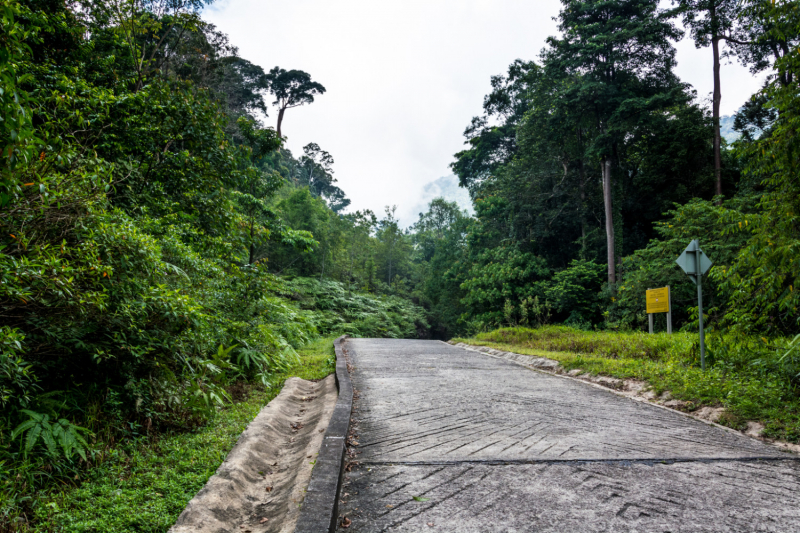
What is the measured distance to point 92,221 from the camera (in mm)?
3357

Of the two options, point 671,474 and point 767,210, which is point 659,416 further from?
point 767,210

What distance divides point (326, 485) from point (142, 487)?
1245 millimetres

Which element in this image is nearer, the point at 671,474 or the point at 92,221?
the point at 671,474

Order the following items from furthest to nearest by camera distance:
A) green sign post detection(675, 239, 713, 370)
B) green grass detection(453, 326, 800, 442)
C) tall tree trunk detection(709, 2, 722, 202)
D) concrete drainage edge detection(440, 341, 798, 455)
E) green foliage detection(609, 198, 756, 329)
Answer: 1. tall tree trunk detection(709, 2, 722, 202)
2. green foliage detection(609, 198, 756, 329)
3. green sign post detection(675, 239, 713, 370)
4. green grass detection(453, 326, 800, 442)
5. concrete drainage edge detection(440, 341, 798, 455)

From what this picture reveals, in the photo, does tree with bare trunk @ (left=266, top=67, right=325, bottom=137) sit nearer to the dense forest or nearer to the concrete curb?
the dense forest

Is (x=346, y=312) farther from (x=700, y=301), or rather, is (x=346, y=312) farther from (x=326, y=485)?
(x=326, y=485)

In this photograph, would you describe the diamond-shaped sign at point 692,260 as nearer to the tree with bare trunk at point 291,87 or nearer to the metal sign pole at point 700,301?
the metal sign pole at point 700,301

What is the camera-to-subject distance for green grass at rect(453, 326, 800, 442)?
177 inches

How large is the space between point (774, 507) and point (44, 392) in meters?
5.29

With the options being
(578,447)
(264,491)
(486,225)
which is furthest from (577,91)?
(264,491)

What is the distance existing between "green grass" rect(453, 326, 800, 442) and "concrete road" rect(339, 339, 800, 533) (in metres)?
0.53

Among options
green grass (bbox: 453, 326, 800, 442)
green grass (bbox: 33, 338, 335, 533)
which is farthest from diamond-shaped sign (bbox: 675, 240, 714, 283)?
green grass (bbox: 33, 338, 335, 533)

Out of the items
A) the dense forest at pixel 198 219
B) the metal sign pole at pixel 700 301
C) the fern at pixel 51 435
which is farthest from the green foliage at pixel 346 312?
the fern at pixel 51 435

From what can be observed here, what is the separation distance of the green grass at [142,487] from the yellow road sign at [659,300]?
10.9 meters
